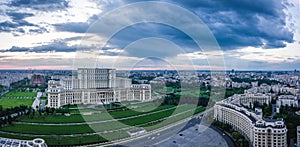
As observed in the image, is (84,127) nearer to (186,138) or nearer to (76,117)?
(76,117)

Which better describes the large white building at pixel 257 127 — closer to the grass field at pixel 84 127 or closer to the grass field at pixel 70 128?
the grass field at pixel 84 127

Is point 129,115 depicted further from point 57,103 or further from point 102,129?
point 57,103

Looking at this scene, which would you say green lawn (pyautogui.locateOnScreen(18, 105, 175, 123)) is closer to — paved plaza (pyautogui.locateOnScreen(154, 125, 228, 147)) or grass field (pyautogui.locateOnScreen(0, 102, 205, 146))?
grass field (pyautogui.locateOnScreen(0, 102, 205, 146))

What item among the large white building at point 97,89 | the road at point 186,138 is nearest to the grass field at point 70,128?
the road at point 186,138

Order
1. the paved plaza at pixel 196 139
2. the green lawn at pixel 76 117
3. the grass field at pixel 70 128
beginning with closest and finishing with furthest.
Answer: the paved plaza at pixel 196 139 < the grass field at pixel 70 128 < the green lawn at pixel 76 117

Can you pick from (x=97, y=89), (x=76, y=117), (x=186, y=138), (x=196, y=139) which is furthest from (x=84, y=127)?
(x=97, y=89)

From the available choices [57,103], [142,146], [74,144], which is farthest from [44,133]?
[57,103]
